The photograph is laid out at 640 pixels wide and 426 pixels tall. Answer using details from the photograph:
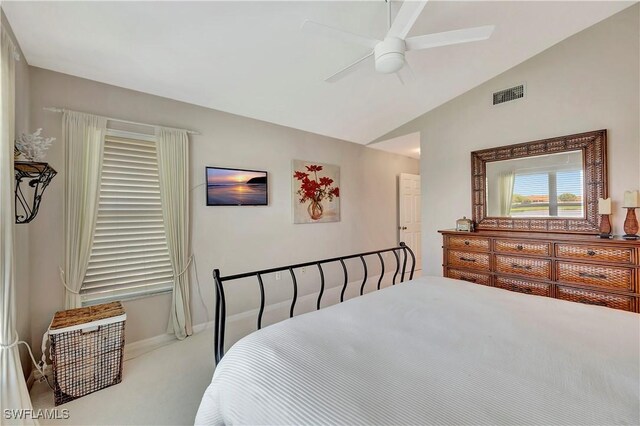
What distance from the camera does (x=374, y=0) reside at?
2.06m

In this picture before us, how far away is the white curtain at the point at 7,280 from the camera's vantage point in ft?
5.01

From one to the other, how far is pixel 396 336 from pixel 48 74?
129 inches

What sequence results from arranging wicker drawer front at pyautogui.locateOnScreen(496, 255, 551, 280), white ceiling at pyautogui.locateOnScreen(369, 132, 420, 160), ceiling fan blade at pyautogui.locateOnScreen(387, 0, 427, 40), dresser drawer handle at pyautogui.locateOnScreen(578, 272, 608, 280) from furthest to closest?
white ceiling at pyautogui.locateOnScreen(369, 132, 420, 160) < wicker drawer front at pyautogui.locateOnScreen(496, 255, 551, 280) < dresser drawer handle at pyautogui.locateOnScreen(578, 272, 608, 280) < ceiling fan blade at pyautogui.locateOnScreen(387, 0, 427, 40)

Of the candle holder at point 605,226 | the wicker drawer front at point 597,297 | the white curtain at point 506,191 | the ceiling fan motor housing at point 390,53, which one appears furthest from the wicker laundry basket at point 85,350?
the candle holder at point 605,226

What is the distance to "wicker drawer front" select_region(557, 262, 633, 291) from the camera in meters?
2.27

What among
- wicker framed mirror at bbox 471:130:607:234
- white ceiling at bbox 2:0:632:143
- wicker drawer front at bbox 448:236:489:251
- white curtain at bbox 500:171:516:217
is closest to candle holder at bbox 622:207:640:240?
wicker framed mirror at bbox 471:130:607:234

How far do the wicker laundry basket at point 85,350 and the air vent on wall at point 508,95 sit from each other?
447 centimetres

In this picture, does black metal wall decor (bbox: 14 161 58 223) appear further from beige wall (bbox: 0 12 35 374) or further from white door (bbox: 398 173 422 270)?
white door (bbox: 398 173 422 270)

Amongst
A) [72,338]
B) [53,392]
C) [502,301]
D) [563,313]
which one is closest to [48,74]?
[72,338]

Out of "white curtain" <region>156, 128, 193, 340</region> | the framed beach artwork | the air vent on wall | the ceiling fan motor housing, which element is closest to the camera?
the ceiling fan motor housing

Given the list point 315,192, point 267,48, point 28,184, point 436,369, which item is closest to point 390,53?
point 267,48

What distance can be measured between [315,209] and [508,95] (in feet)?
9.15

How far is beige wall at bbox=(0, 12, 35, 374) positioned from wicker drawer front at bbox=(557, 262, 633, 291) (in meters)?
4.41

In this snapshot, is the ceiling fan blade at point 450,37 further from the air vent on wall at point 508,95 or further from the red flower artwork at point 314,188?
the red flower artwork at point 314,188
